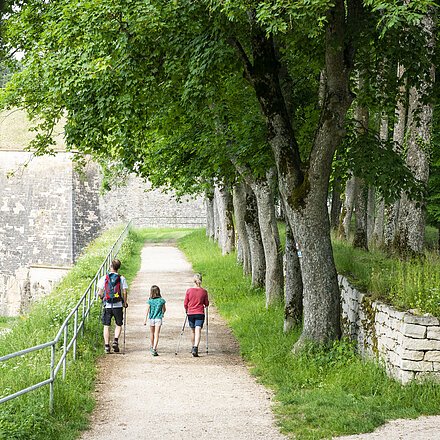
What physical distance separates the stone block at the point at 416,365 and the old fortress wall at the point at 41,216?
1684 inches

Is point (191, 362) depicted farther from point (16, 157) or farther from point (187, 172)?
point (16, 157)

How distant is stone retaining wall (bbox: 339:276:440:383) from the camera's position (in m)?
10.2

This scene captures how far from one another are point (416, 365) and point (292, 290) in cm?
536

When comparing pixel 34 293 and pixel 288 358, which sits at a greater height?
pixel 288 358

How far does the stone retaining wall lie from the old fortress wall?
4123 cm

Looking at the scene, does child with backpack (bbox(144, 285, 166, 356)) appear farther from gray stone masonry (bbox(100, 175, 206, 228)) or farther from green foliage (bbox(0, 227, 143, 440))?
gray stone masonry (bbox(100, 175, 206, 228))

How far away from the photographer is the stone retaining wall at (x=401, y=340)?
10.2m

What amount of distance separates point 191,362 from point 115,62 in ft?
17.0

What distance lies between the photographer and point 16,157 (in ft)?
183

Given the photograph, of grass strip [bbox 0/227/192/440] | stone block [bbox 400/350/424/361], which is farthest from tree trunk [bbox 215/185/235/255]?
stone block [bbox 400/350/424/361]

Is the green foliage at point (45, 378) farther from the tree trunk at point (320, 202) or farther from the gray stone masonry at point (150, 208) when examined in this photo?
the gray stone masonry at point (150, 208)

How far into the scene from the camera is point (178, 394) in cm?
1138

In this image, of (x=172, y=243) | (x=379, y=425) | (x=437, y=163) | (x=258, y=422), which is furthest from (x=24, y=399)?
(x=172, y=243)

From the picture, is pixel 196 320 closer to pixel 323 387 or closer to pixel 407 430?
pixel 323 387
